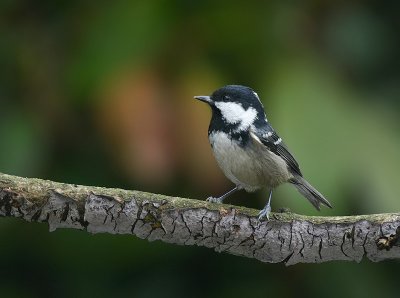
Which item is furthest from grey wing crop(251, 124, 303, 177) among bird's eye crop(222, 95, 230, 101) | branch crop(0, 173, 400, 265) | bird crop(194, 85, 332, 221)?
branch crop(0, 173, 400, 265)

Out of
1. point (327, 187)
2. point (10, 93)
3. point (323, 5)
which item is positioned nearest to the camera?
point (327, 187)

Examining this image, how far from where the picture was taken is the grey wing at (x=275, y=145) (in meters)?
3.17

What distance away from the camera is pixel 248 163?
122 inches

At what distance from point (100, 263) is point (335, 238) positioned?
2.02m

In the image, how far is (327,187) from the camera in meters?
3.53

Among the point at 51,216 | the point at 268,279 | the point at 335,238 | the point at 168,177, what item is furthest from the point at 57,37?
the point at 335,238

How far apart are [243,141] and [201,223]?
0.80m

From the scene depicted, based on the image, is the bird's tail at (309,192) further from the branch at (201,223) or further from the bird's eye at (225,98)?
the branch at (201,223)

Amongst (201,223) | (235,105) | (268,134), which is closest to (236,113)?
(235,105)

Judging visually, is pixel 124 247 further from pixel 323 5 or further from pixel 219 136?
pixel 323 5

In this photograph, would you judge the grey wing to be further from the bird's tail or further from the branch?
the branch

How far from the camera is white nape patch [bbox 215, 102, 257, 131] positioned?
3100 mm

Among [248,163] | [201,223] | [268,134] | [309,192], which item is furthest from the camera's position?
[309,192]

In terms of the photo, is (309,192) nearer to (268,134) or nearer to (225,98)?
(268,134)
